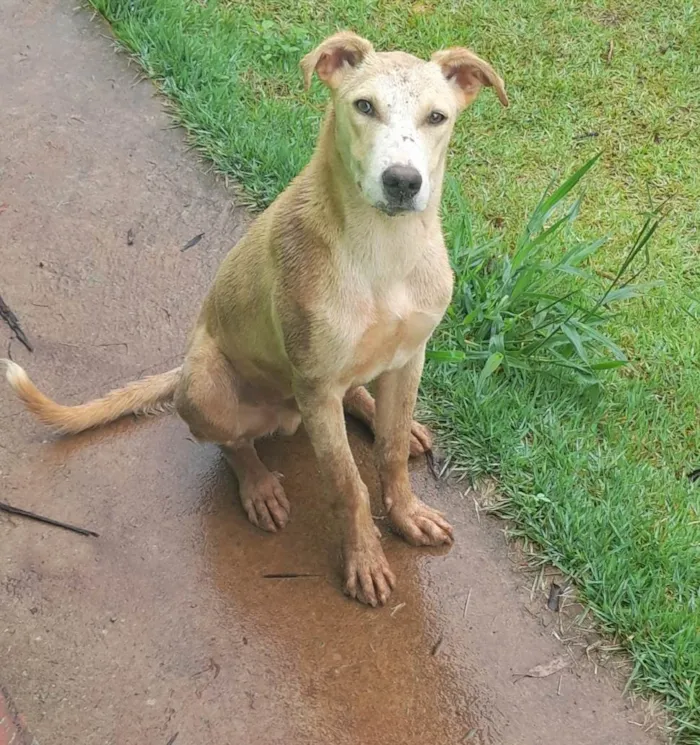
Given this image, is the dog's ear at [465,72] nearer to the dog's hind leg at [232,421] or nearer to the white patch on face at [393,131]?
the white patch on face at [393,131]

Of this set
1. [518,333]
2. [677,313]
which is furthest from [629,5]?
[518,333]

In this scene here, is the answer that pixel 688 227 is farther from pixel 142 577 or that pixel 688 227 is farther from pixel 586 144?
pixel 142 577

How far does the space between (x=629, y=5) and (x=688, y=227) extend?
5.75ft

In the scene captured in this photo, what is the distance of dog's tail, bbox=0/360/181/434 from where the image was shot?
325 centimetres

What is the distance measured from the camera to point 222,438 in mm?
3102

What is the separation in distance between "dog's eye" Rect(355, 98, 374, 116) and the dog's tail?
134 centimetres

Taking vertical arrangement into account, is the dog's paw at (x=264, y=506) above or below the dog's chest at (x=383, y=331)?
below

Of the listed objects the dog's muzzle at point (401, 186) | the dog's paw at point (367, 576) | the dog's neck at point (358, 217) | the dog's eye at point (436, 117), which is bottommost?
the dog's paw at point (367, 576)

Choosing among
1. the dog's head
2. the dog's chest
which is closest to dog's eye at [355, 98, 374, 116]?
the dog's head

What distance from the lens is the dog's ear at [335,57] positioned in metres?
2.45

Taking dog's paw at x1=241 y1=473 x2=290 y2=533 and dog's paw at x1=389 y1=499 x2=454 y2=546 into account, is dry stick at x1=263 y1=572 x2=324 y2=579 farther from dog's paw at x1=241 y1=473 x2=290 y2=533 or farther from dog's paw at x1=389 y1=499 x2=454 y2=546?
dog's paw at x1=389 y1=499 x2=454 y2=546

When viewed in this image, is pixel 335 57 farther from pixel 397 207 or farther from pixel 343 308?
pixel 343 308

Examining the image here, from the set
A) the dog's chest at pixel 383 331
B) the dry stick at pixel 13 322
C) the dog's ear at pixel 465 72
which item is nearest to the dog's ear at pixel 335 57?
the dog's ear at pixel 465 72

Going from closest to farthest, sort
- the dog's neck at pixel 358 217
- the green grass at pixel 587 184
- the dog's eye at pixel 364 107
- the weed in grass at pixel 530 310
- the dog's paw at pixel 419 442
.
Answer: the dog's eye at pixel 364 107
the dog's neck at pixel 358 217
the green grass at pixel 587 184
the dog's paw at pixel 419 442
the weed in grass at pixel 530 310
